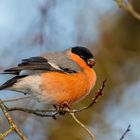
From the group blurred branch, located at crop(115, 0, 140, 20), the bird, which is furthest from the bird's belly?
blurred branch, located at crop(115, 0, 140, 20)

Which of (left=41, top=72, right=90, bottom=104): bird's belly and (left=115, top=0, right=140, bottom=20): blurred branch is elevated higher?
(left=115, top=0, right=140, bottom=20): blurred branch

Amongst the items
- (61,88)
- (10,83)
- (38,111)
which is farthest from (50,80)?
(38,111)

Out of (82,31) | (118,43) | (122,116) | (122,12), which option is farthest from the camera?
(122,12)

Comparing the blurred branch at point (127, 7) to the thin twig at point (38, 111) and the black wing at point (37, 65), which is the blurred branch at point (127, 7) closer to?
the black wing at point (37, 65)

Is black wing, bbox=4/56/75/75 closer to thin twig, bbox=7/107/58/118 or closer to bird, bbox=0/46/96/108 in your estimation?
bird, bbox=0/46/96/108

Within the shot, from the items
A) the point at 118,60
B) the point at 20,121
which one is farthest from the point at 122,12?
the point at 20,121

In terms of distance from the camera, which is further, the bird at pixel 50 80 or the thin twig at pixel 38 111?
the bird at pixel 50 80

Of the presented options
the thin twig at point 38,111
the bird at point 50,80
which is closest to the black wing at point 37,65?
the bird at point 50,80

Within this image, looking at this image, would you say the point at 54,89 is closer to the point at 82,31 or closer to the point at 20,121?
the point at 20,121

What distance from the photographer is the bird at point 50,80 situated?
4.71 m

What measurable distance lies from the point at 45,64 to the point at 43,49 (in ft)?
3.70

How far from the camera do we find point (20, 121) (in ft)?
17.7

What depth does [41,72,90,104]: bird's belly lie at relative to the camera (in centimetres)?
477

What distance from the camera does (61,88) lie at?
479 centimetres
